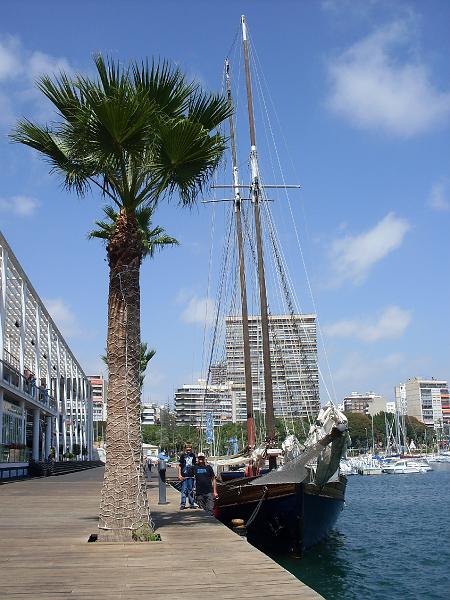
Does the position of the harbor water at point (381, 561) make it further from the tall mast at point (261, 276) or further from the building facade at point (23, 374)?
the building facade at point (23, 374)

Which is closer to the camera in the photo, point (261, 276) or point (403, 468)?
point (261, 276)

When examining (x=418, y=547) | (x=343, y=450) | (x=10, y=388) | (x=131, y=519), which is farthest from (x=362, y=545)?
(x=10, y=388)

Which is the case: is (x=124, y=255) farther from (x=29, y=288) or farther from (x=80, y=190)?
(x=29, y=288)

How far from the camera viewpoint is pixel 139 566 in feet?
25.5

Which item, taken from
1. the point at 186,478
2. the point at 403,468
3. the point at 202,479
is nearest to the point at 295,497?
the point at 202,479

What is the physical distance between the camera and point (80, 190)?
463 inches

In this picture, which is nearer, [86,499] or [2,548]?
[2,548]

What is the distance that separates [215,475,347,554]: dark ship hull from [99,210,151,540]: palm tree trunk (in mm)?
5334

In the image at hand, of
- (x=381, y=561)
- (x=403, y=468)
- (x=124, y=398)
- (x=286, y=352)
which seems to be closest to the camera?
(x=124, y=398)

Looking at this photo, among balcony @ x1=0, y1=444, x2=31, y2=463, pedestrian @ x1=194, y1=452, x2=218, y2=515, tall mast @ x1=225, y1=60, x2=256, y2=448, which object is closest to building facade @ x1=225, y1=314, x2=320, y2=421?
tall mast @ x1=225, y1=60, x2=256, y2=448

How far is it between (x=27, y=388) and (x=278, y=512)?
26.8m

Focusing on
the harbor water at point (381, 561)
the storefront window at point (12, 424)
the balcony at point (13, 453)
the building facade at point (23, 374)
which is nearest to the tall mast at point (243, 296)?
the harbor water at point (381, 561)

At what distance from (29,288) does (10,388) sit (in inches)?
373

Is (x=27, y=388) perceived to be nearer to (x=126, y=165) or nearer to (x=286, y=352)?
(x=286, y=352)
